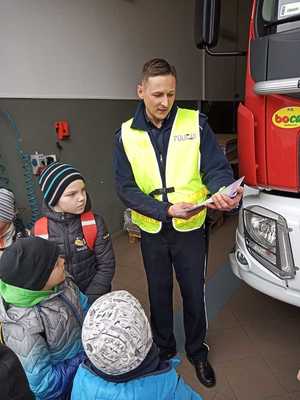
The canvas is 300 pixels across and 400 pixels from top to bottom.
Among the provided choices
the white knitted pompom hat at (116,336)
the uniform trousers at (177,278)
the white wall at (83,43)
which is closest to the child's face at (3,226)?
the uniform trousers at (177,278)

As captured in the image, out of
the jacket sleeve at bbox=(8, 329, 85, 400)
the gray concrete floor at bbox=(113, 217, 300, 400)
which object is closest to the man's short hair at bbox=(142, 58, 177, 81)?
the jacket sleeve at bbox=(8, 329, 85, 400)

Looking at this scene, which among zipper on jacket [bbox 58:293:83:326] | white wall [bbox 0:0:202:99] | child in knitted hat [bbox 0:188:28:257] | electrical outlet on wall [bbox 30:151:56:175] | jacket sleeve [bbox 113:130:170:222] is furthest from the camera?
electrical outlet on wall [bbox 30:151:56:175]

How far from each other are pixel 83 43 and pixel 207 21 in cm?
197

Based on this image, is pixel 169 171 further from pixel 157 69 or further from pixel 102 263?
pixel 102 263

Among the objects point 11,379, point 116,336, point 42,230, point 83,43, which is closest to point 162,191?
point 42,230

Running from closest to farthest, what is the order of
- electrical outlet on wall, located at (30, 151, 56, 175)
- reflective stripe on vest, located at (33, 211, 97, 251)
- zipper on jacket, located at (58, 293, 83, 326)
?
zipper on jacket, located at (58, 293, 83, 326), reflective stripe on vest, located at (33, 211, 97, 251), electrical outlet on wall, located at (30, 151, 56, 175)

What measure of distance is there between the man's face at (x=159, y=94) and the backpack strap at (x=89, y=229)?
65cm

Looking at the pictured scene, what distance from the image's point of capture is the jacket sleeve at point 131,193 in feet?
5.70

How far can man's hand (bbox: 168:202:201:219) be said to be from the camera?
5.51 feet

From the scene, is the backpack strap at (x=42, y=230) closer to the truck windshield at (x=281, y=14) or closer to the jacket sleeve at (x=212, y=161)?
the jacket sleeve at (x=212, y=161)

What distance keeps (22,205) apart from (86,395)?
2271mm

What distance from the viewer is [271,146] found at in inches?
69.6

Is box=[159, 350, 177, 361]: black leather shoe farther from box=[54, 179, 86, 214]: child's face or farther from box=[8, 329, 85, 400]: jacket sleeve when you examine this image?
box=[54, 179, 86, 214]: child's face

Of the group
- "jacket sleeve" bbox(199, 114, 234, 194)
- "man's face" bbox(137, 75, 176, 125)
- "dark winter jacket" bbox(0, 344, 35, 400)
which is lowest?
"dark winter jacket" bbox(0, 344, 35, 400)
